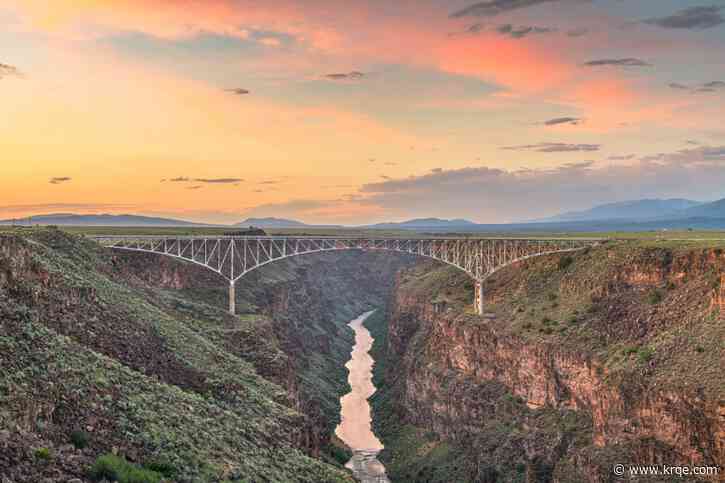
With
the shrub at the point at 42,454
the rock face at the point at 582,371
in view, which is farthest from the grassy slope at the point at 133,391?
the rock face at the point at 582,371

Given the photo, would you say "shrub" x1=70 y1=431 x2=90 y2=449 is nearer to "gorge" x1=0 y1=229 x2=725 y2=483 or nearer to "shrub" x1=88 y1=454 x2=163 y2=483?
"gorge" x1=0 y1=229 x2=725 y2=483

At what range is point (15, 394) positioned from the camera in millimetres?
27188

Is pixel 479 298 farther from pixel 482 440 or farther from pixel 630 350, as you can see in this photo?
pixel 630 350

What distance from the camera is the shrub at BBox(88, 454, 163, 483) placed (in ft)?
78.8

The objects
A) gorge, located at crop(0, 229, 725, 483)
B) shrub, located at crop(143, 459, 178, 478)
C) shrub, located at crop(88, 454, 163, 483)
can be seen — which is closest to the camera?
shrub, located at crop(88, 454, 163, 483)

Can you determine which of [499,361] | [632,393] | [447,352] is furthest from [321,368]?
[632,393]

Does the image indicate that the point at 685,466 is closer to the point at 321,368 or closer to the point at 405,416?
the point at 405,416

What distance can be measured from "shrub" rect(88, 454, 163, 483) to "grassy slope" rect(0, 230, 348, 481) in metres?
0.87

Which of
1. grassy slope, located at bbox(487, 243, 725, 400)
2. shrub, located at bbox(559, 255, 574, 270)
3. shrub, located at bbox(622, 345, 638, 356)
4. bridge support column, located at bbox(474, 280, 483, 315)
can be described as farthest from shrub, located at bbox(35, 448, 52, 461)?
shrub, located at bbox(559, 255, 574, 270)

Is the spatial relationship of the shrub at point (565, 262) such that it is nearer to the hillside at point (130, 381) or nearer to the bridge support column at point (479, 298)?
the bridge support column at point (479, 298)

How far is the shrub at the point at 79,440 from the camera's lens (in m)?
26.2

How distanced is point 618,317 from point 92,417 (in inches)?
2156

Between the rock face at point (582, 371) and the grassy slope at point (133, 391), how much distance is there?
2372 cm

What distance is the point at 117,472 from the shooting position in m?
24.5
